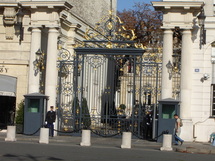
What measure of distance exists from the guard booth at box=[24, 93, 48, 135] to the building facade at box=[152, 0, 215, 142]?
18.8 ft

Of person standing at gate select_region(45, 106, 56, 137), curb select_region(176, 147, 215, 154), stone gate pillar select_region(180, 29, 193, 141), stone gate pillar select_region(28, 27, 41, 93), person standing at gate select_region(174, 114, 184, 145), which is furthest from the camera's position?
stone gate pillar select_region(28, 27, 41, 93)

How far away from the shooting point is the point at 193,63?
27578 mm

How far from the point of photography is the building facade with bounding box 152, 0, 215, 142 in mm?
27094

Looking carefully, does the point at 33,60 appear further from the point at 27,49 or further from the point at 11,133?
the point at 11,133

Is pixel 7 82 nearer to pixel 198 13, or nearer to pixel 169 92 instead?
pixel 169 92

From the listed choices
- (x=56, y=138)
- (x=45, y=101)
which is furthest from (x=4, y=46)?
(x=56, y=138)

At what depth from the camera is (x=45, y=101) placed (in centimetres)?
2750

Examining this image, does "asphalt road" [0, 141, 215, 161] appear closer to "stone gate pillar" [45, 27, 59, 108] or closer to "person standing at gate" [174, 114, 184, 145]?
"person standing at gate" [174, 114, 184, 145]

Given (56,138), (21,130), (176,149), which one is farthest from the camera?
(21,130)

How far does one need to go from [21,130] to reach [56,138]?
261 cm

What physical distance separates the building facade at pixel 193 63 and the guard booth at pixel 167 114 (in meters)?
0.97

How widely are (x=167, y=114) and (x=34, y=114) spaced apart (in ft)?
20.6

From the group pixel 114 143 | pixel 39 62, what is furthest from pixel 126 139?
pixel 39 62

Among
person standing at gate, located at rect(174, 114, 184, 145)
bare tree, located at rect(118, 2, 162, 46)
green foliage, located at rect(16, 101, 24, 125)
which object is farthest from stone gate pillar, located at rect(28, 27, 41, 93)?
bare tree, located at rect(118, 2, 162, 46)
